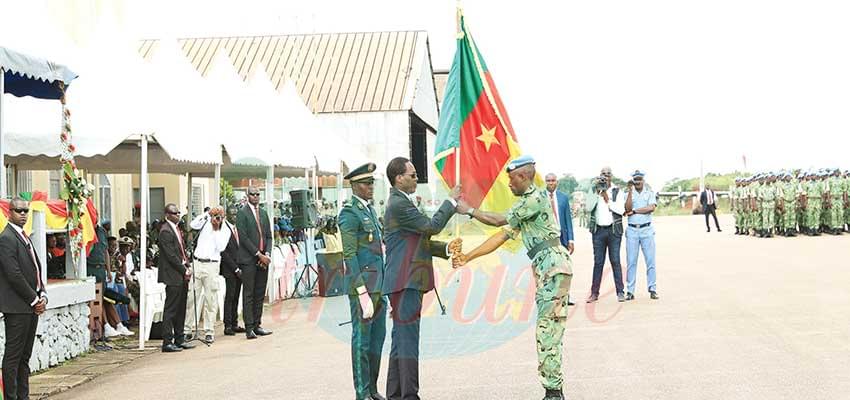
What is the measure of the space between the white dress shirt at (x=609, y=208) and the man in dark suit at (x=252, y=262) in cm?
512

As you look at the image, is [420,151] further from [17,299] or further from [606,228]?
[17,299]

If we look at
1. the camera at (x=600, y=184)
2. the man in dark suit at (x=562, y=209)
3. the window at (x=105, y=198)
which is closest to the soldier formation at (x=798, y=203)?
the camera at (x=600, y=184)

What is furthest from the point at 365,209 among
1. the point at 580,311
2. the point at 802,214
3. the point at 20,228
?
the point at 802,214

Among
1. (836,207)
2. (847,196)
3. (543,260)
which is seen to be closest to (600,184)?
(543,260)

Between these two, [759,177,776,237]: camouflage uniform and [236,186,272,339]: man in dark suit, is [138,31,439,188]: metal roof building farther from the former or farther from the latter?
[236,186,272,339]: man in dark suit

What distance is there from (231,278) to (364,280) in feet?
19.5

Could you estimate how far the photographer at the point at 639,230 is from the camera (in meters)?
14.9

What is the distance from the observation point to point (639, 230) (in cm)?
1512

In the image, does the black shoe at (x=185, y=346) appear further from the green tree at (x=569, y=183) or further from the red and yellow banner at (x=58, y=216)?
the green tree at (x=569, y=183)

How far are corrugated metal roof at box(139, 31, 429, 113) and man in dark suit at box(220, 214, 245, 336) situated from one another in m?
23.2

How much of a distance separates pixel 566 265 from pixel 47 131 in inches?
380

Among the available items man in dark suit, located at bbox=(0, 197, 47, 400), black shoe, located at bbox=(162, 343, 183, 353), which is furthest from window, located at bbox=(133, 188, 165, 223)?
man in dark suit, located at bbox=(0, 197, 47, 400)

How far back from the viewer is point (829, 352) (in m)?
9.41

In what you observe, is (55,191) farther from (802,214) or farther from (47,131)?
(802,214)
